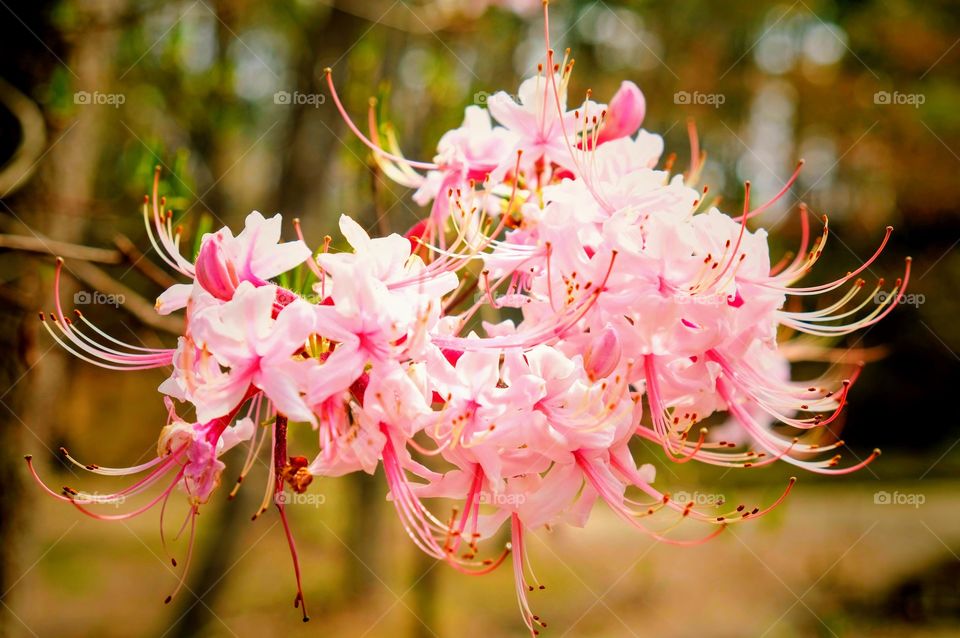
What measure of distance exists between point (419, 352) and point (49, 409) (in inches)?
78.8

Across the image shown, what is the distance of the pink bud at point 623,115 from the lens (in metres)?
1.52

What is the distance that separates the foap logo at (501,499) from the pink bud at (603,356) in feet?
0.68

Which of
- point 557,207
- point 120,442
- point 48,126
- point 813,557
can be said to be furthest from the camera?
point 120,442

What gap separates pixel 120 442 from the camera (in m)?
12.1

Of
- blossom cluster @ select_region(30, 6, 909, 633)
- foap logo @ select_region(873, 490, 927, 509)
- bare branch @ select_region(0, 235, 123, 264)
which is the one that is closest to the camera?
blossom cluster @ select_region(30, 6, 909, 633)

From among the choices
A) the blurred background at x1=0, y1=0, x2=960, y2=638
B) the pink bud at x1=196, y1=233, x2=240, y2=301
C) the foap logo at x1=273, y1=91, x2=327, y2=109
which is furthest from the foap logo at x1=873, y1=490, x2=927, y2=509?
the pink bud at x1=196, y1=233, x2=240, y2=301

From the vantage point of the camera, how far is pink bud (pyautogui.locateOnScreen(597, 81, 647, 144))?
152 cm

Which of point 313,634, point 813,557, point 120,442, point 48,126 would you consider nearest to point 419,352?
point 48,126

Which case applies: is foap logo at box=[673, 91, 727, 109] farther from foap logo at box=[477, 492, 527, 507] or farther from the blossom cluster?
foap logo at box=[477, 492, 527, 507]

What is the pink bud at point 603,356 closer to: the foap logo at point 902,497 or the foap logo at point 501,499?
the foap logo at point 501,499

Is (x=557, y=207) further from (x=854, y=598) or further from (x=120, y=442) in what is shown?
(x=120, y=442)

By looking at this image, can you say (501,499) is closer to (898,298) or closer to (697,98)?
(898,298)

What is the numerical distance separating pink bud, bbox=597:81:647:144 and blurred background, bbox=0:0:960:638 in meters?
0.45

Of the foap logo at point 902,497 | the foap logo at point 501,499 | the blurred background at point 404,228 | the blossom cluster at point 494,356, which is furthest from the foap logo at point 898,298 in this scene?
the foap logo at point 902,497
